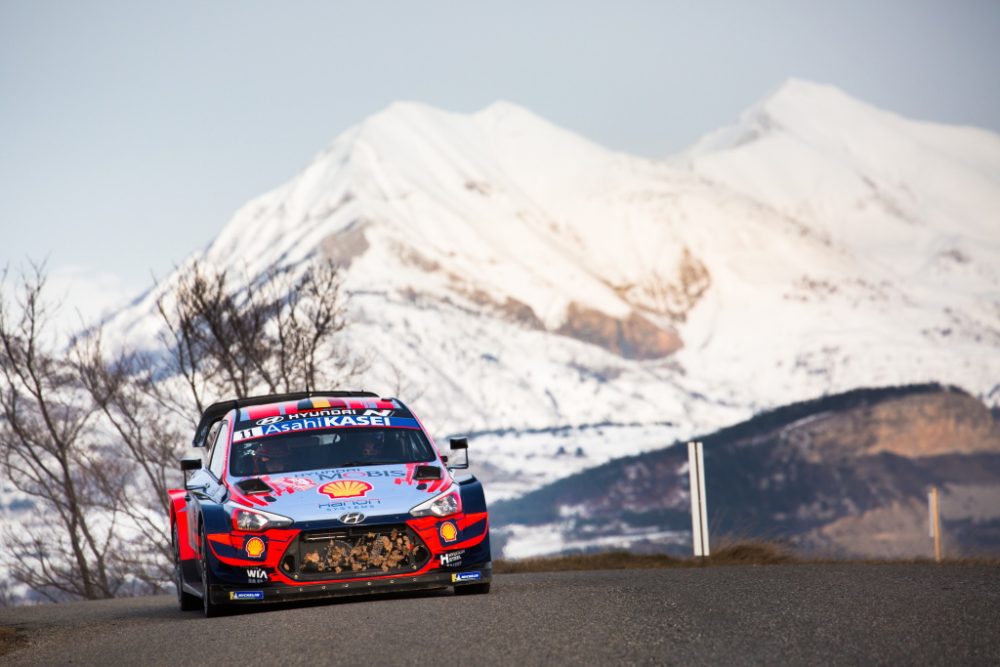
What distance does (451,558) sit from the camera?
11578mm

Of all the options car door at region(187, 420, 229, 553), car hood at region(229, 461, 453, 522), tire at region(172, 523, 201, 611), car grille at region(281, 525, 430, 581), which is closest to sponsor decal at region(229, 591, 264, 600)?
car grille at region(281, 525, 430, 581)

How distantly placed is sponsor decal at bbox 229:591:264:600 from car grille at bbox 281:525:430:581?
0.92 feet

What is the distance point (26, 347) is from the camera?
140ft

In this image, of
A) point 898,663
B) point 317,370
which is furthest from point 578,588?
point 317,370

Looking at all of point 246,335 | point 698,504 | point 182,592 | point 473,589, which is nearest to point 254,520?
point 473,589

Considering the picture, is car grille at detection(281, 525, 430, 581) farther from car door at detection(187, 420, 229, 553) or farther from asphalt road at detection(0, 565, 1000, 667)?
car door at detection(187, 420, 229, 553)

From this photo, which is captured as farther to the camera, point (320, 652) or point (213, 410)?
point (213, 410)

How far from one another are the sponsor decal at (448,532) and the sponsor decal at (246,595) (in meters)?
1.43

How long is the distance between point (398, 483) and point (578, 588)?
64.8 inches

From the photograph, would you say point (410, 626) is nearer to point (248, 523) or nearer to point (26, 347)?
point (248, 523)

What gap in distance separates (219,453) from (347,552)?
201 centimetres

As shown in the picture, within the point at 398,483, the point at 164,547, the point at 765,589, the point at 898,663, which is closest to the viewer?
the point at 898,663

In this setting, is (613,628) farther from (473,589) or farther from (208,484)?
(208,484)

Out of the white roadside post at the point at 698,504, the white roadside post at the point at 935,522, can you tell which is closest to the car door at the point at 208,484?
the white roadside post at the point at 698,504
